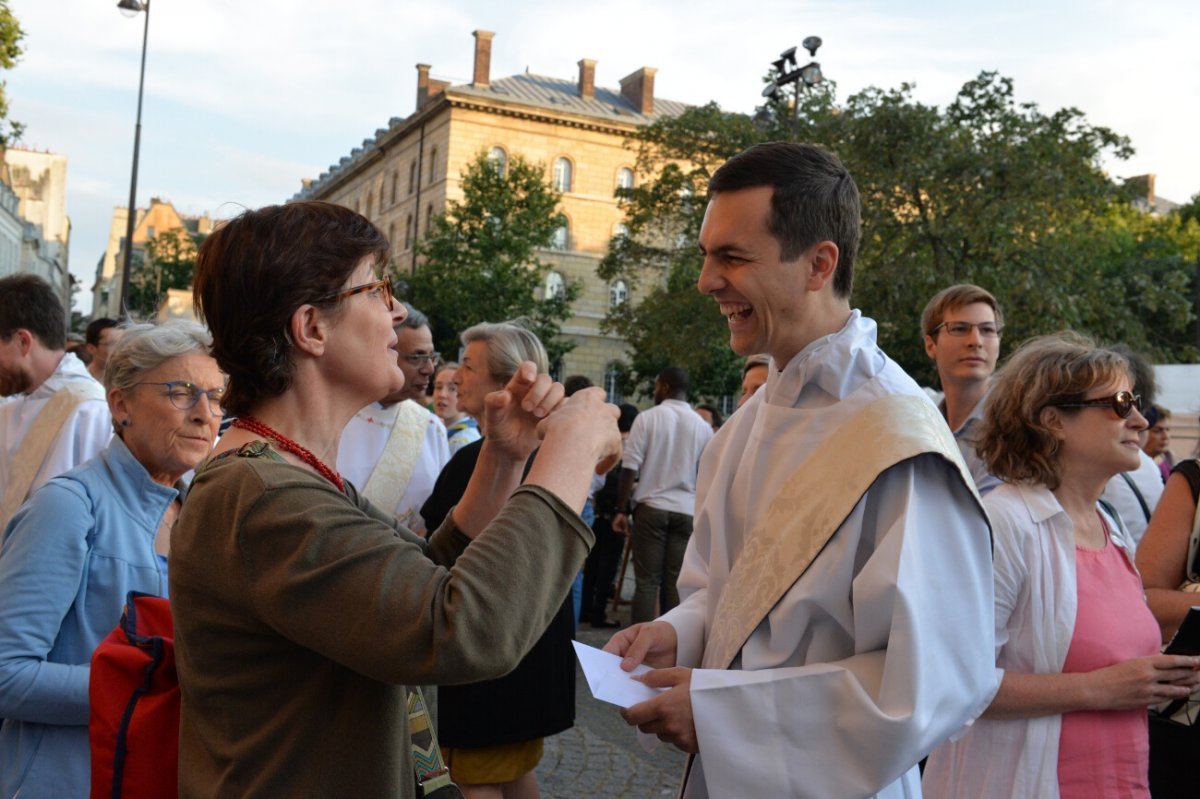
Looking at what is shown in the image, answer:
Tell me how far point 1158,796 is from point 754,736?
6.66 feet

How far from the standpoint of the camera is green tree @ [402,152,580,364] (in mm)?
39781

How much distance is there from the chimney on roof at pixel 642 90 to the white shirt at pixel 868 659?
61.7m

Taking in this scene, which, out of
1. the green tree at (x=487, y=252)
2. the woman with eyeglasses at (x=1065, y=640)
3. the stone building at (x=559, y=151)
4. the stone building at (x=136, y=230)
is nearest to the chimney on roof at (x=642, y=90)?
the stone building at (x=559, y=151)

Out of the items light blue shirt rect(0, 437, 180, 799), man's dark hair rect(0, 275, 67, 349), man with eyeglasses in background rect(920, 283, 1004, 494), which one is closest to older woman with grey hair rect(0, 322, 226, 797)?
light blue shirt rect(0, 437, 180, 799)

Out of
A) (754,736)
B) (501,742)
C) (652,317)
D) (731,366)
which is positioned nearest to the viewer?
(754,736)

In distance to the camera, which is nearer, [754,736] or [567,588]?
[567,588]

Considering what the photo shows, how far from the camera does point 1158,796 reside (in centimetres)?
354

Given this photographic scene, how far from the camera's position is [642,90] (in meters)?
61.9

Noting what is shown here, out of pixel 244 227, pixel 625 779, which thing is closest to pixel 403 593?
pixel 244 227

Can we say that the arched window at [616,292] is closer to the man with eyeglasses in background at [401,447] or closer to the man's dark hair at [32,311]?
the man with eyeglasses in background at [401,447]

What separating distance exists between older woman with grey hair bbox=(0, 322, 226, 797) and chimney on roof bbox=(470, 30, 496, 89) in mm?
56787

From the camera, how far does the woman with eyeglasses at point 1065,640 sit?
303 cm

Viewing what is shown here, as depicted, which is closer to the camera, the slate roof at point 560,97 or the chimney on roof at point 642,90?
the slate roof at point 560,97

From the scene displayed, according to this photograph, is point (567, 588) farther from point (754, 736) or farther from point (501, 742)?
point (501, 742)
